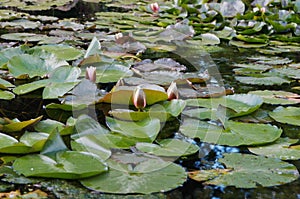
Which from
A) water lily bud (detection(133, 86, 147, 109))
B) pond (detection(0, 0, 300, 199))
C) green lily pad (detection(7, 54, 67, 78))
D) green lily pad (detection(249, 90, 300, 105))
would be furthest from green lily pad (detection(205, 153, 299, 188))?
green lily pad (detection(7, 54, 67, 78))

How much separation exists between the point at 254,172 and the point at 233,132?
0.21 metres

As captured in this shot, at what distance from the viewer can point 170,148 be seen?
0.94 meters

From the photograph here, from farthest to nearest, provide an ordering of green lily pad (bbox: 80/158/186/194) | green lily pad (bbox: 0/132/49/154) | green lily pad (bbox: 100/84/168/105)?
green lily pad (bbox: 100/84/168/105), green lily pad (bbox: 0/132/49/154), green lily pad (bbox: 80/158/186/194)

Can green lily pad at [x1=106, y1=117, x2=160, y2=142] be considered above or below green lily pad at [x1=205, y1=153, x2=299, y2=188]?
above

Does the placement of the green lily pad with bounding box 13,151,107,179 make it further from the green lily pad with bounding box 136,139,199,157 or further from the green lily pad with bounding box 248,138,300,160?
the green lily pad with bounding box 248,138,300,160

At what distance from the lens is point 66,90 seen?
4.12 ft

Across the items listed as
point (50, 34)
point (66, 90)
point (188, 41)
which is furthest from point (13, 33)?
point (66, 90)

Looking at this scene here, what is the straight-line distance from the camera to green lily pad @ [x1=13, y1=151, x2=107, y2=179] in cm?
79

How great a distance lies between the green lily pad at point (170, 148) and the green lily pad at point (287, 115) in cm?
32

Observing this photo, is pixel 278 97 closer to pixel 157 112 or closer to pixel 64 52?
pixel 157 112

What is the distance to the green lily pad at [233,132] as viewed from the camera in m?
1.00

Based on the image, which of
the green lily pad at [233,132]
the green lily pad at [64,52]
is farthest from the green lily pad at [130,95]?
the green lily pad at [64,52]

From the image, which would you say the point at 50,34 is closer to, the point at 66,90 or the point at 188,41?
the point at 188,41

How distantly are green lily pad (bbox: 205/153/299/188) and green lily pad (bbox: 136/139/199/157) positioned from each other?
8 cm
